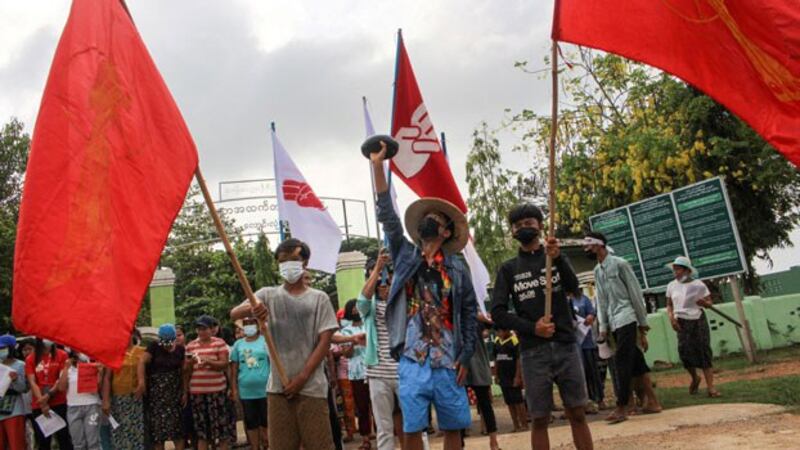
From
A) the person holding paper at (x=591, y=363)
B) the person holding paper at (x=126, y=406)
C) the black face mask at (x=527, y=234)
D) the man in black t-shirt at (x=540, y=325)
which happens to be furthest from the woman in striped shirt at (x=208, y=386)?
the black face mask at (x=527, y=234)

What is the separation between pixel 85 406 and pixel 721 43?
8.78 m

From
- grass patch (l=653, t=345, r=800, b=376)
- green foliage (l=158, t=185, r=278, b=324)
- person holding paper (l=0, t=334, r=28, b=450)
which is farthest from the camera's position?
green foliage (l=158, t=185, r=278, b=324)

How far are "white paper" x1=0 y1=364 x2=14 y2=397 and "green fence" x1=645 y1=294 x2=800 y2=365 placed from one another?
43.8 ft

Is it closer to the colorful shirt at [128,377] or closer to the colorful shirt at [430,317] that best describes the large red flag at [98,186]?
the colorful shirt at [430,317]

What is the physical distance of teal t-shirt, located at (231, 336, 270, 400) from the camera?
394 inches

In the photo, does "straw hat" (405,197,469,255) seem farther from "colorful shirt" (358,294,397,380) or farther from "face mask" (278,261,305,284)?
"colorful shirt" (358,294,397,380)

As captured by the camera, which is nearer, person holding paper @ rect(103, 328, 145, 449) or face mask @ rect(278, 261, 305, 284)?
face mask @ rect(278, 261, 305, 284)

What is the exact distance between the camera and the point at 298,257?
624 cm

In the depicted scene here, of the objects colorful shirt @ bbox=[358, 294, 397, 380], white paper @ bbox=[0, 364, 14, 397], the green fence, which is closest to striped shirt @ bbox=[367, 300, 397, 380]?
colorful shirt @ bbox=[358, 294, 397, 380]

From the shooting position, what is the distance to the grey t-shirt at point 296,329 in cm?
592

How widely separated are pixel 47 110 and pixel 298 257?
2.12m

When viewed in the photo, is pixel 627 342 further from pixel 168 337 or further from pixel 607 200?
pixel 607 200

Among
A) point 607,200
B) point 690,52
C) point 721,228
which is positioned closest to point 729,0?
point 690,52

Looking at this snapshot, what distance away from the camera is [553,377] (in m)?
6.09
